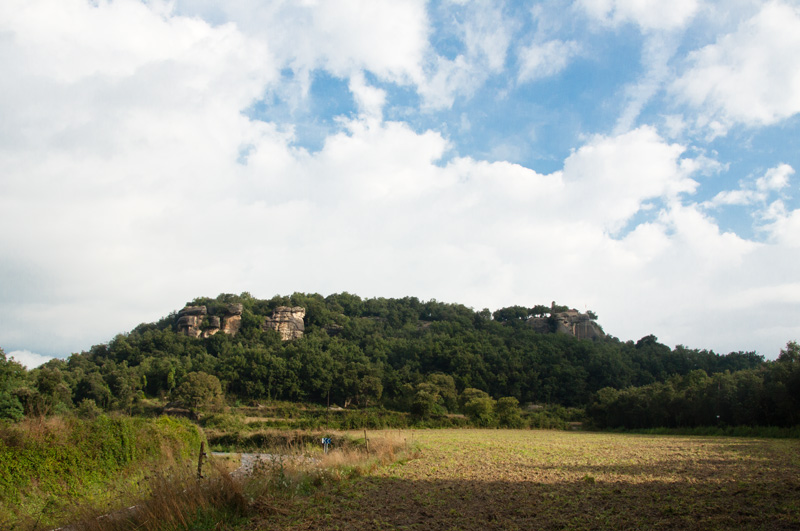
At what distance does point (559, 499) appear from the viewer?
1020 cm

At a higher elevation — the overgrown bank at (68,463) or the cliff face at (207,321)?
the cliff face at (207,321)

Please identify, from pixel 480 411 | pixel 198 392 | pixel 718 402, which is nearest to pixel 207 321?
pixel 198 392

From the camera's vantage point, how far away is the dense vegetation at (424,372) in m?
46.7

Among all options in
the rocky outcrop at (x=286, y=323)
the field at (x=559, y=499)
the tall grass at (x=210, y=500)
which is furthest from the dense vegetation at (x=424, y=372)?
the tall grass at (x=210, y=500)

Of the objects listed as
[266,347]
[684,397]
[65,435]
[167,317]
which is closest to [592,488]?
[65,435]

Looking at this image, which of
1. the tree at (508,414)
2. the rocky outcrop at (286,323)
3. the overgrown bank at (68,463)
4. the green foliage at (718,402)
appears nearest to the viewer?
the overgrown bank at (68,463)

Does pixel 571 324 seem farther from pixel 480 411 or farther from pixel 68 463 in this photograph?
pixel 68 463

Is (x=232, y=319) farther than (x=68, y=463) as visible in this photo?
Yes

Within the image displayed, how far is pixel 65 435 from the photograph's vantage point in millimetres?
15312

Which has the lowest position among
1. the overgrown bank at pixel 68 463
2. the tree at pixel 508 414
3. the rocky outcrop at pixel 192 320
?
the tree at pixel 508 414

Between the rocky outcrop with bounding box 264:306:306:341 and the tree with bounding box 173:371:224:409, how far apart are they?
46.5m

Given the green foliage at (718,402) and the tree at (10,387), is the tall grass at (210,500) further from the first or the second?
the green foliage at (718,402)

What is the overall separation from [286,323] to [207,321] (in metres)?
18.2

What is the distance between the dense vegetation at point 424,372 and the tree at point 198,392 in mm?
176
